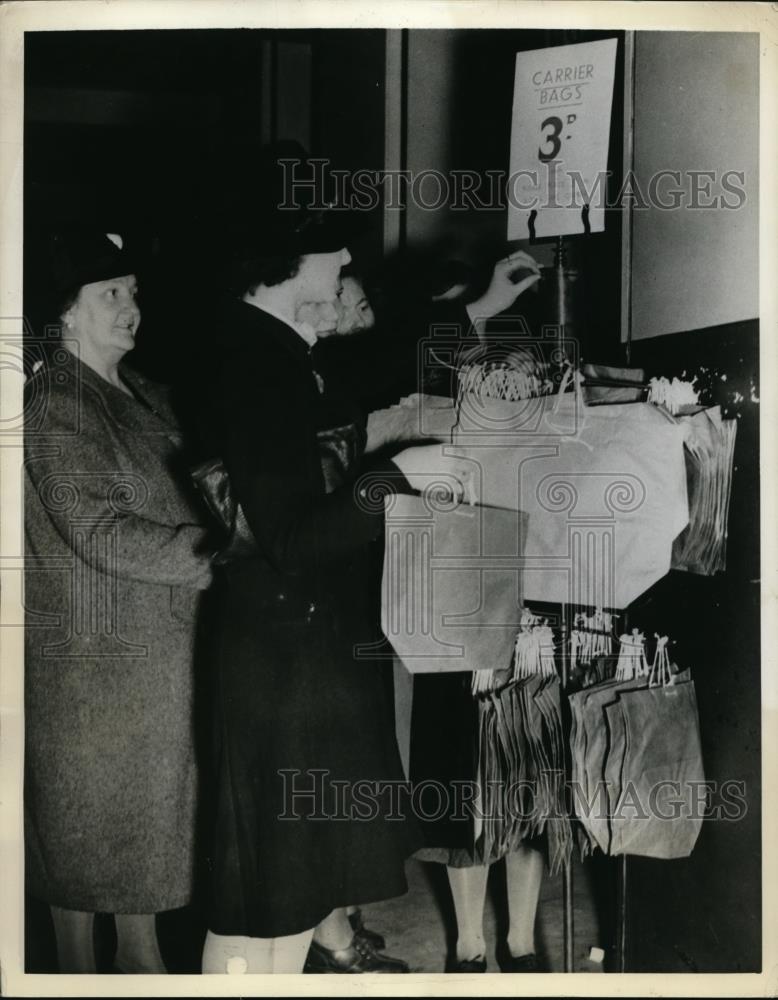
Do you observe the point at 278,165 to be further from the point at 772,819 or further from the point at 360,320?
the point at 772,819

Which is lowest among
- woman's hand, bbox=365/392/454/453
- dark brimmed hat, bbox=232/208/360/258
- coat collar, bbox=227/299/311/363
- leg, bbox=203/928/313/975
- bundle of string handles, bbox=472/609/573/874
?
leg, bbox=203/928/313/975

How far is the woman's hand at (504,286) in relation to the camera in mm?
1572

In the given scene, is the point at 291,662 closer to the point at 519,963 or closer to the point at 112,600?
the point at 112,600

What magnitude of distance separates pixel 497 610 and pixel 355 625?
211mm

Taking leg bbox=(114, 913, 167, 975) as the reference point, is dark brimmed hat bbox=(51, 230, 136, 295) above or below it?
above

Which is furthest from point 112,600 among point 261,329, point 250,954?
point 250,954

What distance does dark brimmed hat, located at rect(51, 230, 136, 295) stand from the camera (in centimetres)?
154

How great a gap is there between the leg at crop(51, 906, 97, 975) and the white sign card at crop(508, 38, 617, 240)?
1203mm

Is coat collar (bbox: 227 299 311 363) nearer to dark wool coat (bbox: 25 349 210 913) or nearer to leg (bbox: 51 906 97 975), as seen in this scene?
dark wool coat (bbox: 25 349 210 913)

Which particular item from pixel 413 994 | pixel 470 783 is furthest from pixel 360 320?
pixel 413 994

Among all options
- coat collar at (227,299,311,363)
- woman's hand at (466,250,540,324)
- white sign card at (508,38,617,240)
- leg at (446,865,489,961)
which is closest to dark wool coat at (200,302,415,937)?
coat collar at (227,299,311,363)

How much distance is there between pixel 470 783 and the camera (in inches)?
62.1

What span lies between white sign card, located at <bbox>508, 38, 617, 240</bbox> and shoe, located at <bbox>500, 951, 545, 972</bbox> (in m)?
1.08

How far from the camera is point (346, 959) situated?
5.21 ft
